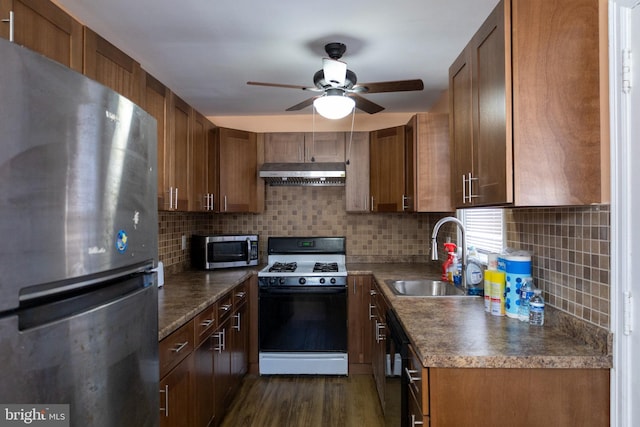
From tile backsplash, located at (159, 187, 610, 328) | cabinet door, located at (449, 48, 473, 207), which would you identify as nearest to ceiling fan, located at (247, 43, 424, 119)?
cabinet door, located at (449, 48, 473, 207)

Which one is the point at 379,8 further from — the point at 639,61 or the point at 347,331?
the point at 347,331

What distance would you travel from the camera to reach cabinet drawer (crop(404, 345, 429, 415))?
3.92ft

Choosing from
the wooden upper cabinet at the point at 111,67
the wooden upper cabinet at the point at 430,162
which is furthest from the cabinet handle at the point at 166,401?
the wooden upper cabinet at the point at 430,162

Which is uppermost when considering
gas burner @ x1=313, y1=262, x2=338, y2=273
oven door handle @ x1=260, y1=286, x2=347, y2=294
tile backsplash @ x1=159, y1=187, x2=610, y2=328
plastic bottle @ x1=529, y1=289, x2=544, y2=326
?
tile backsplash @ x1=159, y1=187, x2=610, y2=328

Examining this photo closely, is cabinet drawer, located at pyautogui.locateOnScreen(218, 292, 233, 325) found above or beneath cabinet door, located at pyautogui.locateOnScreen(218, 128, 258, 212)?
beneath

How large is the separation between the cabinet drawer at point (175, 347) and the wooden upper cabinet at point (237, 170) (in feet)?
5.05

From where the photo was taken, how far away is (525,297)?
154 centimetres

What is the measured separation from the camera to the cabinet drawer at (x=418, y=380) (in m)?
1.20

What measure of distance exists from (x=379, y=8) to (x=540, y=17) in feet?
2.52

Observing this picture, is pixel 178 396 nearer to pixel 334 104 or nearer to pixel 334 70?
pixel 334 104

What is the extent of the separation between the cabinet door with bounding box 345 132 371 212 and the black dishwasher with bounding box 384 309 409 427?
1.60 m

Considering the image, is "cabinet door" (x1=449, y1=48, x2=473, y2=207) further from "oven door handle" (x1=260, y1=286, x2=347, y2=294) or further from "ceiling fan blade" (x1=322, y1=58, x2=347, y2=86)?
A: "oven door handle" (x1=260, y1=286, x2=347, y2=294)

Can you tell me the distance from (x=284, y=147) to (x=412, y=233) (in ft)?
5.01

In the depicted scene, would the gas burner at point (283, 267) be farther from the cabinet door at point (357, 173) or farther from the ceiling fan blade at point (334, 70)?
the ceiling fan blade at point (334, 70)
